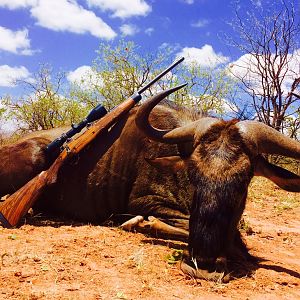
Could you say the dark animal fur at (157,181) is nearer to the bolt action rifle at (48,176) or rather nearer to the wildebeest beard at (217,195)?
the wildebeest beard at (217,195)

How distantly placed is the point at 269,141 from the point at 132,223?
6.76 ft

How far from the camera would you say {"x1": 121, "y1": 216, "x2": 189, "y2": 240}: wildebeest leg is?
504 cm

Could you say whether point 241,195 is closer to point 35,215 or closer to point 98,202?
point 98,202

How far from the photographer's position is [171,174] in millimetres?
5527

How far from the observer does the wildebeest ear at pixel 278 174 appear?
4230mm

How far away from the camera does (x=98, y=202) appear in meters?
6.04

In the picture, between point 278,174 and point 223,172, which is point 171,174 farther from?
point 223,172

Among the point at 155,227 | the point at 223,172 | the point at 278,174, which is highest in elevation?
the point at 278,174

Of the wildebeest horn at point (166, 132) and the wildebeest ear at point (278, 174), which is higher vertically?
the wildebeest horn at point (166, 132)

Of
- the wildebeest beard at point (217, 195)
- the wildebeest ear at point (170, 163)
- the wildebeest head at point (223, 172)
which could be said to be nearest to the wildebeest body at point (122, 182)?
the wildebeest ear at point (170, 163)

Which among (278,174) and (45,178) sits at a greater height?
(278,174)

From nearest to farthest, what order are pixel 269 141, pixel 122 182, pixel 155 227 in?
pixel 269 141, pixel 155 227, pixel 122 182

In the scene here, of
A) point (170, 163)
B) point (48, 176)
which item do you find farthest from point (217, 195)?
point (48, 176)

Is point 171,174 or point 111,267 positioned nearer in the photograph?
point 111,267
